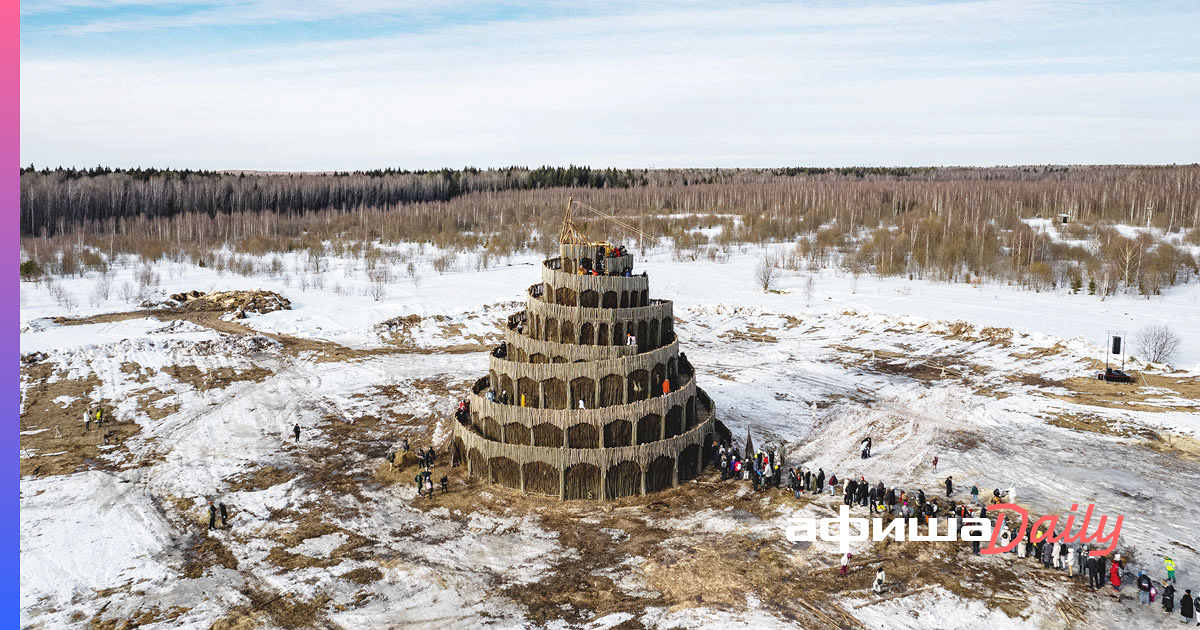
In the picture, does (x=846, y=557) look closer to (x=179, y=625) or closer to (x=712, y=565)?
(x=712, y=565)

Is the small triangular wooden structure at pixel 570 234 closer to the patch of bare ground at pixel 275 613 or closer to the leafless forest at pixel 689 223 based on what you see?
the patch of bare ground at pixel 275 613

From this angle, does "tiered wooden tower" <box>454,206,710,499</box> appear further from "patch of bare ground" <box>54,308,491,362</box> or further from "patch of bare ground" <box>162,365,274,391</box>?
"patch of bare ground" <box>54,308,491,362</box>

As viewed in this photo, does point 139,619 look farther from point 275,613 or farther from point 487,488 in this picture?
point 487,488

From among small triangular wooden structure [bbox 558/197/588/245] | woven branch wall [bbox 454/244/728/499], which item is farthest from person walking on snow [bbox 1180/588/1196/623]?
small triangular wooden structure [bbox 558/197/588/245]

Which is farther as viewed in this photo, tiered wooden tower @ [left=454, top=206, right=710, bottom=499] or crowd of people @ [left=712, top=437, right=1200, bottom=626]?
tiered wooden tower @ [left=454, top=206, right=710, bottom=499]

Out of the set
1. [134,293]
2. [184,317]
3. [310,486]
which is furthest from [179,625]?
[134,293]
